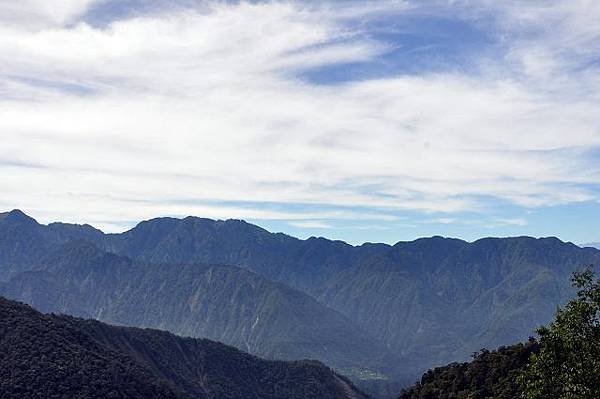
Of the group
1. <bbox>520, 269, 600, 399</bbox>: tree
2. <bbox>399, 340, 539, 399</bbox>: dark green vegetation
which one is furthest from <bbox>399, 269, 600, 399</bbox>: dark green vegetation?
<bbox>399, 340, 539, 399</bbox>: dark green vegetation

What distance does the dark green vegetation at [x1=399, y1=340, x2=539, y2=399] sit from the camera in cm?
11569

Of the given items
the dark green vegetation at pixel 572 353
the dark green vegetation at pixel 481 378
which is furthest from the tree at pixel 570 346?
the dark green vegetation at pixel 481 378

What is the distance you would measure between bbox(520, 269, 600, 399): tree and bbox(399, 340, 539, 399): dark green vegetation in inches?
2612

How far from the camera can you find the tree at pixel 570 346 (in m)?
45.8

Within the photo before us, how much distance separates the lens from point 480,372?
127625mm

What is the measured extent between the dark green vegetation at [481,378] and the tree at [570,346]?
218ft

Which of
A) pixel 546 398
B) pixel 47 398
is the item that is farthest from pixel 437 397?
pixel 47 398

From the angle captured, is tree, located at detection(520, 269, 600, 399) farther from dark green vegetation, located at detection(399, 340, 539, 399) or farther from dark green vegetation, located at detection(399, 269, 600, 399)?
dark green vegetation, located at detection(399, 340, 539, 399)

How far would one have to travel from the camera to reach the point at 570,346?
4556 cm

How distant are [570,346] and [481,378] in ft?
281

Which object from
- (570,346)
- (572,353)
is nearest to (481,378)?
(572,353)

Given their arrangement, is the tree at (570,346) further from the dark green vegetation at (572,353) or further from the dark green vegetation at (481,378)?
the dark green vegetation at (481,378)

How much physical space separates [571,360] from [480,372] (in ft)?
283

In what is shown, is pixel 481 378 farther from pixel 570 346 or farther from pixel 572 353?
pixel 570 346
